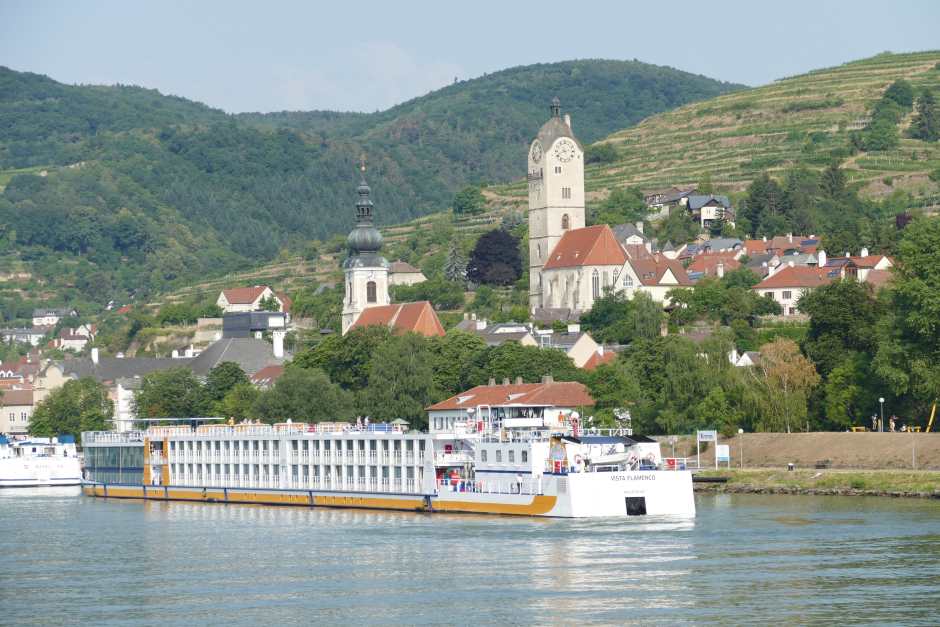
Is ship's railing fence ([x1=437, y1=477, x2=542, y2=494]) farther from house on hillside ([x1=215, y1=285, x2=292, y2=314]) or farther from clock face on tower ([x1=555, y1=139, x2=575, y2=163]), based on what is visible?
house on hillside ([x1=215, y1=285, x2=292, y2=314])

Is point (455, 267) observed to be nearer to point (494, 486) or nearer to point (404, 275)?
point (404, 275)

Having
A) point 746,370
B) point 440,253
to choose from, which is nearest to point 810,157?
point 440,253

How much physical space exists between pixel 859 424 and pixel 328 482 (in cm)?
2357

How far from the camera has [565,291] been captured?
438ft

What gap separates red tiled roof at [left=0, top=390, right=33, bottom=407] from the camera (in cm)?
14150

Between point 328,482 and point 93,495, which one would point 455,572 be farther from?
point 93,495

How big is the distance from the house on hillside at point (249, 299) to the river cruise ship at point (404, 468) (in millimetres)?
73346

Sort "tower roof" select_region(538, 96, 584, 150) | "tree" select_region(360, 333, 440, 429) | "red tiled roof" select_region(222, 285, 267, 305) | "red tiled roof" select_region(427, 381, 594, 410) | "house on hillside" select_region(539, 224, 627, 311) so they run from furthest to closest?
"red tiled roof" select_region(222, 285, 267, 305) → "tower roof" select_region(538, 96, 584, 150) → "house on hillside" select_region(539, 224, 627, 311) → "tree" select_region(360, 333, 440, 429) → "red tiled roof" select_region(427, 381, 594, 410)

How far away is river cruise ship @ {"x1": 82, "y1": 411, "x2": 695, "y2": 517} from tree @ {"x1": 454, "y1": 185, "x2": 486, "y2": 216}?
327 feet

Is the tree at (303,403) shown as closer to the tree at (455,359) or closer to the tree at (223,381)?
the tree at (455,359)

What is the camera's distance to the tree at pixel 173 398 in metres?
110

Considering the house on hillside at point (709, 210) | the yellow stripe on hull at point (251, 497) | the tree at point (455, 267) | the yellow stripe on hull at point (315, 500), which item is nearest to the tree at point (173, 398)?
the yellow stripe on hull at point (315, 500)

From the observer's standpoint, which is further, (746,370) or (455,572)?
(746,370)

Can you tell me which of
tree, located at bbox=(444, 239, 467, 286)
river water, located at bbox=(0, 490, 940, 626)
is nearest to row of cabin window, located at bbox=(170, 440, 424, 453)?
river water, located at bbox=(0, 490, 940, 626)
